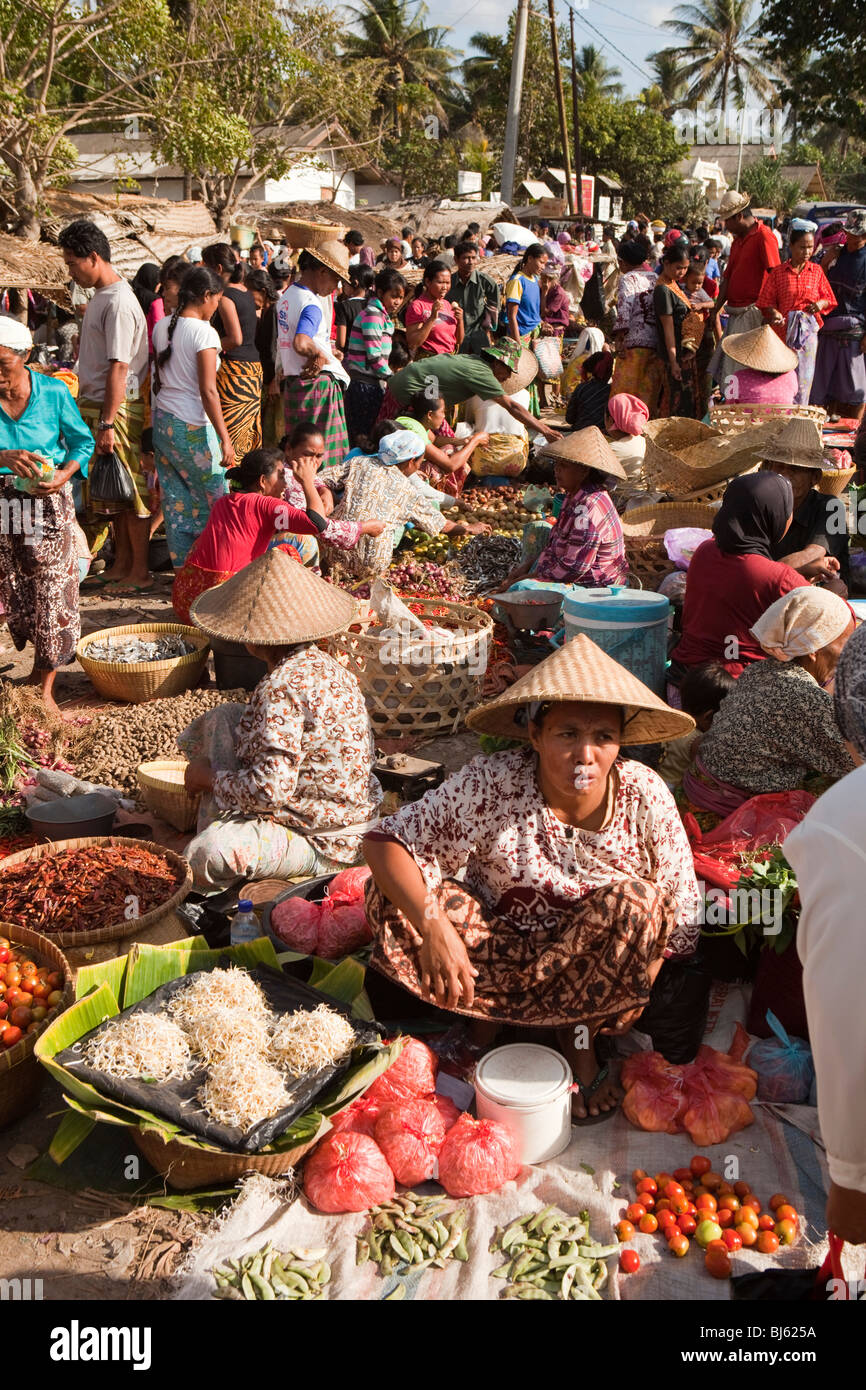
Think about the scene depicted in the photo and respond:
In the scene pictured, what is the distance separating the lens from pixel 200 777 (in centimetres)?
349

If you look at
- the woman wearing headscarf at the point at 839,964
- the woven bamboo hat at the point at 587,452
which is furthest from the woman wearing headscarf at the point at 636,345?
the woman wearing headscarf at the point at 839,964

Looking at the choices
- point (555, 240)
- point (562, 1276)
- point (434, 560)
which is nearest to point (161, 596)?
point (434, 560)

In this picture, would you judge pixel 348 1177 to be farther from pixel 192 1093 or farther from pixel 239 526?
pixel 239 526

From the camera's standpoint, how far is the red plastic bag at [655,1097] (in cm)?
252

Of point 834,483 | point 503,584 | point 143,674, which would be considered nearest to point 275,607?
point 143,674

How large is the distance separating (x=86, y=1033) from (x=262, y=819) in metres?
1.02

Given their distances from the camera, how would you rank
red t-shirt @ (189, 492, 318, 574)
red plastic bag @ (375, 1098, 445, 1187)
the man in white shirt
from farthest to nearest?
the man in white shirt → red t-shirt @ (189, 492, 318, 574) → red plastic bag @ (375, 1098, 445, 1187)

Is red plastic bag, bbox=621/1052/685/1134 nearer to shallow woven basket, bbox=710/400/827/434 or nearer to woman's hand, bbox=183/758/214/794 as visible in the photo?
woman's hand, bbox=183/758/214/794

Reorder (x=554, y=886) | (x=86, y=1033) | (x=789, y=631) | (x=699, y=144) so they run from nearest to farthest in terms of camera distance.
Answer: (x=86, y=1033) → (x=554, y=886) → (x=789, y=631) → (x=699, y=144)

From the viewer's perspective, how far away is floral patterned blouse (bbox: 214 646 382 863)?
10.7 ft

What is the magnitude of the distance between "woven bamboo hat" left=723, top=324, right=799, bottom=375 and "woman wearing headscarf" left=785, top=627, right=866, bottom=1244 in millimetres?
6150

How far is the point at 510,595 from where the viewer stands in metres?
5.17

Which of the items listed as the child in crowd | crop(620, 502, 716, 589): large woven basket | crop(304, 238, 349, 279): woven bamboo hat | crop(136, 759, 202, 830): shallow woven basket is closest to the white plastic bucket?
the child in crowd

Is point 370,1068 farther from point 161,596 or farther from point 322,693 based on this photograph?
point 161,596
